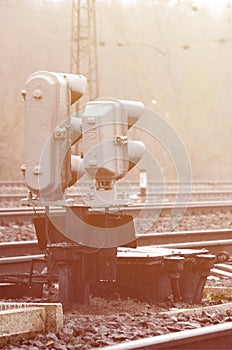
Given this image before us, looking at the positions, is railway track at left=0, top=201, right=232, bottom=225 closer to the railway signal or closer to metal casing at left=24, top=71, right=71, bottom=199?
the railway signal

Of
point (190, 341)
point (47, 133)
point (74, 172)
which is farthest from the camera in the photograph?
point (74, 172)

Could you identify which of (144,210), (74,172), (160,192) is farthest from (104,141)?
(160,192)

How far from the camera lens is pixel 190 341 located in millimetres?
4164

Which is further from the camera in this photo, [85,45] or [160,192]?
[85,45]

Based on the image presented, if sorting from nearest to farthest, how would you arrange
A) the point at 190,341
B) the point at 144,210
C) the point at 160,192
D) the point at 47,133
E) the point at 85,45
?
1. the point at 190,341
2. the point at 47,133
3. the point at 144,210
4. the point at 160,192
5. the point at 85,45

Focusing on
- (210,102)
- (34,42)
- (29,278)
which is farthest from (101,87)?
(29,278)

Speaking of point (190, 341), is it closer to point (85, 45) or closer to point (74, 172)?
point (74, 172)

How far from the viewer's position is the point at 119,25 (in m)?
42.8

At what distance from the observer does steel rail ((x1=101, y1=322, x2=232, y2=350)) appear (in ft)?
13.0

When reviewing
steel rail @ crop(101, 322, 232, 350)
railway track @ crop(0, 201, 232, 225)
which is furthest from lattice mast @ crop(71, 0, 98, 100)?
steel rail @ crop(101, 322, 232, 350)

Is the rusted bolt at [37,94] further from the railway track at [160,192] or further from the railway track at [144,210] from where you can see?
the railway track at [160,192]

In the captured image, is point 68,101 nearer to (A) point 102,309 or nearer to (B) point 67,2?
(A) point 102,309

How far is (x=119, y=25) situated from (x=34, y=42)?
5.36 m

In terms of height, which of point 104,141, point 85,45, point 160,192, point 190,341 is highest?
point 85,45
